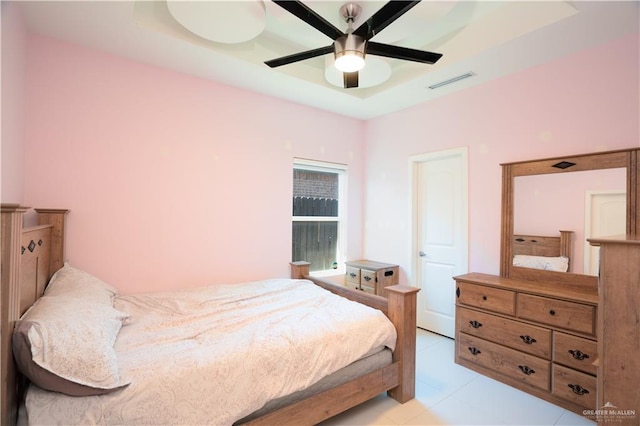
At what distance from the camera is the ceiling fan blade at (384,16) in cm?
148

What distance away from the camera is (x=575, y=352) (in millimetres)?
2088

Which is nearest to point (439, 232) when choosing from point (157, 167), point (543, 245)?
point (543, 245)

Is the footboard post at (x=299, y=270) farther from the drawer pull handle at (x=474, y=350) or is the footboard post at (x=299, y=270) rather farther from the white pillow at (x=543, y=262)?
the white pillow at (x=543, y=262)

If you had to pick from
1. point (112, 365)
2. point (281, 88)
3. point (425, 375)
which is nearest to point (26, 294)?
point (112, 365)

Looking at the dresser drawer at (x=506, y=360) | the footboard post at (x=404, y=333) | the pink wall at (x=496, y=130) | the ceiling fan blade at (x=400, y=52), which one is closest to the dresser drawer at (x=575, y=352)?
the dresser drawer at (x=506, y=360)

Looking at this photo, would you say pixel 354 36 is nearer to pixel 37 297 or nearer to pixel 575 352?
pixel 37 297

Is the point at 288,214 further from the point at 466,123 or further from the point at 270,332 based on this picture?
the point at 466,123

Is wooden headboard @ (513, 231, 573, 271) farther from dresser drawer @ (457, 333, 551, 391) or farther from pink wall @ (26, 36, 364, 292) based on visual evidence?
pink wall @ (26, 36, 364, 292)

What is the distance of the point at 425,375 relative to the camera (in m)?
2.56

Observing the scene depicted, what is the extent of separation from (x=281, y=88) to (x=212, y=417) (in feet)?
9.44

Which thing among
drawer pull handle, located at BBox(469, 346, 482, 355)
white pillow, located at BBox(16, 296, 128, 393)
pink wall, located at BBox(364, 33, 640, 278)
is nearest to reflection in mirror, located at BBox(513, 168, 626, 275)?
pink wall, located at BBox(364, 33, 640, 278)

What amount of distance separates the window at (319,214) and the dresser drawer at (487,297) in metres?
1.70

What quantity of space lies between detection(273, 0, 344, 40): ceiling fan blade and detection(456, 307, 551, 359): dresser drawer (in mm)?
2477

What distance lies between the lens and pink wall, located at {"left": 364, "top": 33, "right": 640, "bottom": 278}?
2.27m
